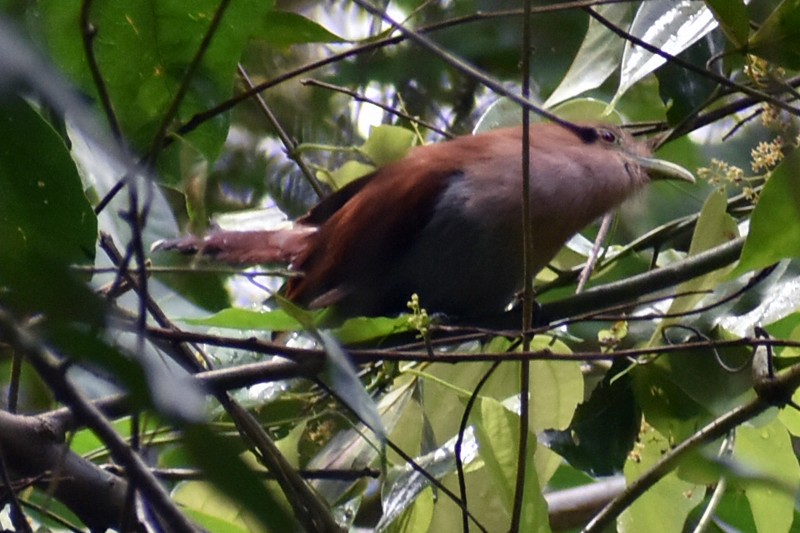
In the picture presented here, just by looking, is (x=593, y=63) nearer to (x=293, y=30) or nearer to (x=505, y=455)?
(x=293, y=30)

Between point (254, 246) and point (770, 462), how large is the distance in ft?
2.74

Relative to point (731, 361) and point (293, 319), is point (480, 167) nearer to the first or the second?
point (731, 361)

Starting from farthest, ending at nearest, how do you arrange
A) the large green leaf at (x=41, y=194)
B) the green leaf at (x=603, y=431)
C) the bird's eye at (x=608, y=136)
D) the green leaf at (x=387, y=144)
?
the bird's eye at (x=608, y=136) < the green leaf at (x=387, y=144) < the green leaf at (x=603, y=431) < the large green leaf at (x=41, y=194)

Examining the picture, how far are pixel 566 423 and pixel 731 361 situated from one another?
26 cm

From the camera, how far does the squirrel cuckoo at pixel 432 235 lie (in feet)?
5.76

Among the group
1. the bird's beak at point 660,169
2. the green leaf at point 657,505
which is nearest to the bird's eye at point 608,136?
the bird's beak at point 660,169

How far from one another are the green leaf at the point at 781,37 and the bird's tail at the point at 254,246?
77 cm

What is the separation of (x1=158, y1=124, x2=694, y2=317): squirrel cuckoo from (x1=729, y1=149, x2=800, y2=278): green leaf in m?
0.60

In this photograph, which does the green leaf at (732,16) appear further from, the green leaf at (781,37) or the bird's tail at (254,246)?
the bird's tail at (254,246)

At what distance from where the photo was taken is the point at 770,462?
5.07ft

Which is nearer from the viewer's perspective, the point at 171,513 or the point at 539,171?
the point at 171,513

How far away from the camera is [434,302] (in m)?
1.85

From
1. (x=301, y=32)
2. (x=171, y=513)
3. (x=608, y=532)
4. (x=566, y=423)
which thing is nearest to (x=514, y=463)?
(x=566, y=423)

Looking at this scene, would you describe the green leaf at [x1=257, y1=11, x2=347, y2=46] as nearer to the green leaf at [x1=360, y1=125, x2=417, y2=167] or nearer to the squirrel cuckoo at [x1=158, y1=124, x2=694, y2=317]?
the squirrel cuckoo at [x1=158, y1=124, x2=694, y2=317]
